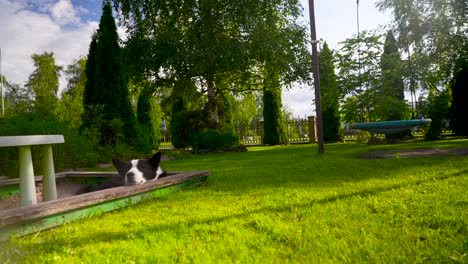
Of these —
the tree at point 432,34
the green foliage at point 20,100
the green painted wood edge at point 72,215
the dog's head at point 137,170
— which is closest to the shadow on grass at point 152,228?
the green painted wood edge at point 72,215

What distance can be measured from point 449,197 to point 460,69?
1467 centimetres

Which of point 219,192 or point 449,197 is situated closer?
point 449,197

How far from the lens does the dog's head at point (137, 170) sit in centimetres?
401

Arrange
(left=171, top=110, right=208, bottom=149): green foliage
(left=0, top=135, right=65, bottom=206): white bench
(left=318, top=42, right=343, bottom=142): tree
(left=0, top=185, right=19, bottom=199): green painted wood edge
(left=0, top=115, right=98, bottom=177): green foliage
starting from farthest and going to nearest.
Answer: (left=171, top=110, right=208, bottom=149): green foliage
(left=318, top=42, right=343, bottom=142): tree
(left=0, top=115, right=98, bottom=177): green foliage
(left=0, top=185, right=19, bottom=199): green painted wood edge
(left=0, top=135, right=65, bottom=206): white bench

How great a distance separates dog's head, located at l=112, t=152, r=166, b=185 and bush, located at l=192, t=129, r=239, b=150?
10.0 meters

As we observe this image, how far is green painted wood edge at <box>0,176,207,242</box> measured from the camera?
2.24 metres

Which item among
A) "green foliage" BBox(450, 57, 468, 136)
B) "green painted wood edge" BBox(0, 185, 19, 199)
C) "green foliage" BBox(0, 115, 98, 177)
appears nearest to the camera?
"green painted wood edge" BBox(0, 185, 19, 199)

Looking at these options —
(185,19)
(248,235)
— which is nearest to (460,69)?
(185,19)

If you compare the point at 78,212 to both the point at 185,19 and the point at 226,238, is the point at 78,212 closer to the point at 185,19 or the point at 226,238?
the point at 226,238

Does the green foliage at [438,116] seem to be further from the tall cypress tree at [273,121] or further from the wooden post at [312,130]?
the tall cypress tree at [273,121]

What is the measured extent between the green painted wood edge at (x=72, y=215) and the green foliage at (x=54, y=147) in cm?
451

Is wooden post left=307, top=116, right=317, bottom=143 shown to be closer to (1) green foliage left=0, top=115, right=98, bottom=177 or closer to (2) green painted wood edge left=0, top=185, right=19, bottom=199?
(1) green foliage left=0, top=115, right=98, bottom=177

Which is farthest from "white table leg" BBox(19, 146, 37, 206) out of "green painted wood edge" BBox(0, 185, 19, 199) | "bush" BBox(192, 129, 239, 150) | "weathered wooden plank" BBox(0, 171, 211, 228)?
"bush" BBox(192, 129, 239, 150)

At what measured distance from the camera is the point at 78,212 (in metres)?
2.86
